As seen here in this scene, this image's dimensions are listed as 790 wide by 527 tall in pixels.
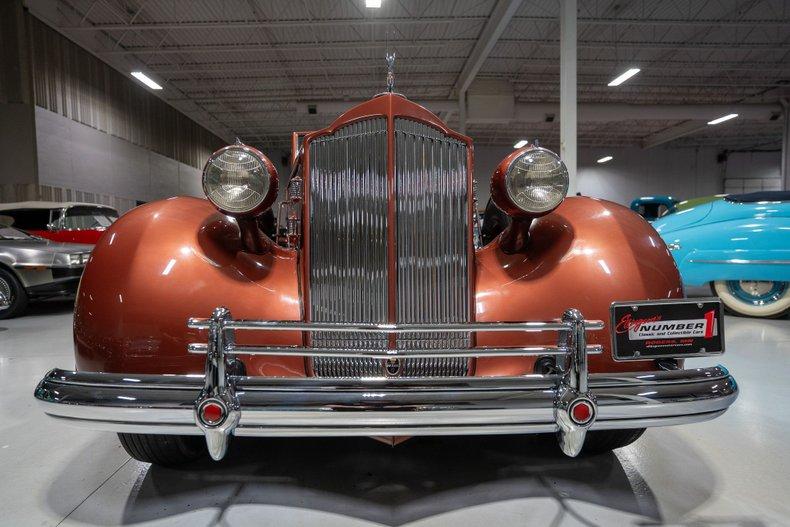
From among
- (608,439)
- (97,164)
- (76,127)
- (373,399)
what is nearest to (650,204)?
(608,439)

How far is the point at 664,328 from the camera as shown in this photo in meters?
1.30

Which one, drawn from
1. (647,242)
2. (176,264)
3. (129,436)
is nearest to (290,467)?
(129,436)

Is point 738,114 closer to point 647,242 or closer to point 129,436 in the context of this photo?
point 647,242

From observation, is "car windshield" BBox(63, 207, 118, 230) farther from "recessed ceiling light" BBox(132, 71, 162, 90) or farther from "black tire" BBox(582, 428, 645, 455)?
"black tire" BBox(582, 428, 645, 455)

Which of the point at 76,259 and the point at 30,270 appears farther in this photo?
the point at 76,259

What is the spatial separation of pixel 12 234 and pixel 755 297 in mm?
9106

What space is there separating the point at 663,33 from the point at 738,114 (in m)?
6.91

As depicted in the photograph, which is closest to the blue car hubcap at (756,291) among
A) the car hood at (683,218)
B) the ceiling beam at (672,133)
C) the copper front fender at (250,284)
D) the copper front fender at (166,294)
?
the car hood at (683,218)

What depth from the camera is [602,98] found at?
14688 mm

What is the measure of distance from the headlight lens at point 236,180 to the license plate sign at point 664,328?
49.7 inches

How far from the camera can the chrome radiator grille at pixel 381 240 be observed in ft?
5.10

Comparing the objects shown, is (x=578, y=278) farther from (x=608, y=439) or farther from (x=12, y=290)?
(x=12, y=290)

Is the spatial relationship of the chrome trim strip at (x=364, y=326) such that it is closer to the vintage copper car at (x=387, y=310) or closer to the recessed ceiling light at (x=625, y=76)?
the vintage copper car at (x=387, y=310)

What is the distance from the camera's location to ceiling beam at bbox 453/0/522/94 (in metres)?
7.97
